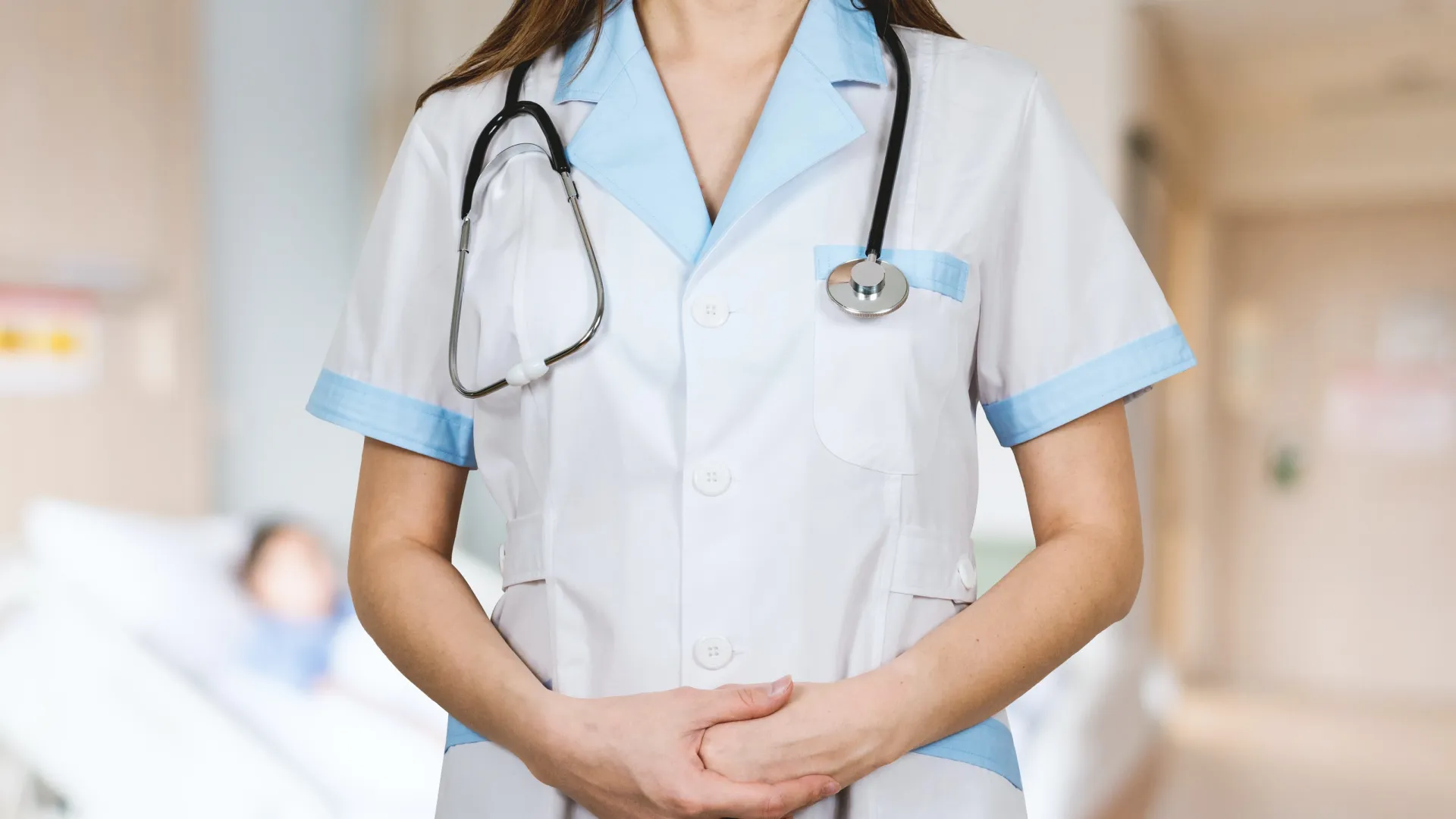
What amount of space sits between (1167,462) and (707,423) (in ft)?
14.3

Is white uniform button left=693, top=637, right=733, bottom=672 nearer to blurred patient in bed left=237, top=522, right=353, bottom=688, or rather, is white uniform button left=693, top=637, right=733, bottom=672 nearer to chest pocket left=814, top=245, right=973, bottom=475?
chest pocket left=814, top=245, right=973, bottom=475

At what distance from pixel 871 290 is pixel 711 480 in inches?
5.4

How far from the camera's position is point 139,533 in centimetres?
237

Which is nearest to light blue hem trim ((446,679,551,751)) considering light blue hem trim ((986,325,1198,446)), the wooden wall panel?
light blue hem trim ((986,325,1198,446))

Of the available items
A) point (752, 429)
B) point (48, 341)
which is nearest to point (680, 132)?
point (752, 429)

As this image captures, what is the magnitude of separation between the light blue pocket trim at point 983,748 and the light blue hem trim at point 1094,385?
17cm

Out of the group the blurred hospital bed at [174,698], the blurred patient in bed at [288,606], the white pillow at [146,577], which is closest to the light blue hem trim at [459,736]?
the blurred hospital bed at [174,698]

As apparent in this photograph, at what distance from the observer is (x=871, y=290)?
0.67m

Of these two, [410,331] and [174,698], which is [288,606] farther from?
[410,331]

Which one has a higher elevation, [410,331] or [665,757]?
[410,331]

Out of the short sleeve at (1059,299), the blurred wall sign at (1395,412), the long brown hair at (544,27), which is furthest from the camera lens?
the blurred wall sign at (1395,412)

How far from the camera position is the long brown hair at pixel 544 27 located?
2.67ft

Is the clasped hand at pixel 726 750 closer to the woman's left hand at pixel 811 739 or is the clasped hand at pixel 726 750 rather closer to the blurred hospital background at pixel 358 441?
the woman's left hand at pixel 811 739

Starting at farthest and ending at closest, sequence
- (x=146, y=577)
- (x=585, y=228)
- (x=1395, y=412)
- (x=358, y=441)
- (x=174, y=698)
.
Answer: (x=1395, y=412) < (x=358, y=441) < (x=146, y=577) < (x=174, y=698) < (x=585, y=228)
